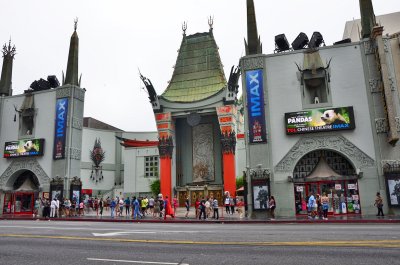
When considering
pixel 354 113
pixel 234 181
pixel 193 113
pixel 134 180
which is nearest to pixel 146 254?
pixel 354 113

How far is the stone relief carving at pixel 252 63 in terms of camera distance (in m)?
28.4

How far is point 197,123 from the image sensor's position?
46.6 meters

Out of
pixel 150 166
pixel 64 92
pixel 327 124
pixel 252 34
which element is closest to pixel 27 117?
pixel 64 92

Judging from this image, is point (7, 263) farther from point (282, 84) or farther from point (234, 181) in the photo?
point (234, 181)

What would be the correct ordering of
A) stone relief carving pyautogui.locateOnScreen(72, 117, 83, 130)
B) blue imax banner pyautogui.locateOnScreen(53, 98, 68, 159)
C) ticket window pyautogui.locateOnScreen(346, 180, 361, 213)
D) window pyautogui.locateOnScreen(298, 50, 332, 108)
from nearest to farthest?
ticket window pyautogui.locateOnScreen(346, 180, 361, 213) < window pyautogui.locateOnScreen(298, 50, 332, 108) < blue imax banner pyautogui.locateOnScreen(53, 98, 68, 159) < stone relief carving pyautogui.locateOnScreen(72, 117, 83, 130)

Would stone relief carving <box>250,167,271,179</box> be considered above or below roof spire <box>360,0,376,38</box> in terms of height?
below

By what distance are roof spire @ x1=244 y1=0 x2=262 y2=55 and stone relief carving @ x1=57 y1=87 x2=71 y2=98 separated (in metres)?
17.7

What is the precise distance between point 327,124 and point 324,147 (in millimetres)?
1686

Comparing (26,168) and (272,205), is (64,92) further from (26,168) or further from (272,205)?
(272,205)

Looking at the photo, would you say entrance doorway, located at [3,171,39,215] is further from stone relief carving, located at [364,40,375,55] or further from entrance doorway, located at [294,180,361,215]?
stone relief carving, located at [364,40,375,55]

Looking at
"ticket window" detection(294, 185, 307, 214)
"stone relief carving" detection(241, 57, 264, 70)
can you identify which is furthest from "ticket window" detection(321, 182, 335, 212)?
"stone relief carving" detection(241, 57, 264, 70)

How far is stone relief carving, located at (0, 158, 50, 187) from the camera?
34125mm

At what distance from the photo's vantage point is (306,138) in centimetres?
2645

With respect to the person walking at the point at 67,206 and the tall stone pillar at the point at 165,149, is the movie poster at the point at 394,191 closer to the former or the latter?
the person walking at the point at 67,206
